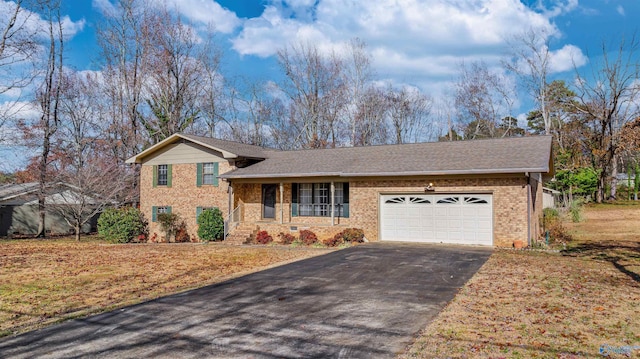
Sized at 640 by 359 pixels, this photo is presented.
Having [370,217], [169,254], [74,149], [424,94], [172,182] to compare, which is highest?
[424,94]

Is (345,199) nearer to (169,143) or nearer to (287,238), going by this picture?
(287,238)

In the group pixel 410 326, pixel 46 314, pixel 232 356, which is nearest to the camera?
pixel 232 356

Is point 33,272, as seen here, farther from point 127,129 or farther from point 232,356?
point 127,129

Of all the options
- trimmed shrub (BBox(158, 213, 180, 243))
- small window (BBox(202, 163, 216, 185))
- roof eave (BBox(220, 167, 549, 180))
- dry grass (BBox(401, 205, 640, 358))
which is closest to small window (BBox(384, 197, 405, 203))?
roof eave (BBox(220, 167, 549, 180))

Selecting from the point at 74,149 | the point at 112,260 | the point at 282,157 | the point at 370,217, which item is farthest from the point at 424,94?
the point at 112,260

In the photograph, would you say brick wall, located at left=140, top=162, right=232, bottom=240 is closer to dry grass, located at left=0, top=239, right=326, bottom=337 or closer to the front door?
the front door

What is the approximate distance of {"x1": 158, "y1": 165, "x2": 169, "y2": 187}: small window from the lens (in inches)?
892

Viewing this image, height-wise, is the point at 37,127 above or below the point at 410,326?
above

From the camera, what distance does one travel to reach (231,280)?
33.4 feet

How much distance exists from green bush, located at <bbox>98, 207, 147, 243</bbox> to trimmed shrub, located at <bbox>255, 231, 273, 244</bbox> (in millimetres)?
7609

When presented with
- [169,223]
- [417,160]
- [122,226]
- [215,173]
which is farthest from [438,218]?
[122,226]

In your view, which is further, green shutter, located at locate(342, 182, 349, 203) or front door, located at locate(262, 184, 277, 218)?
front door, located at locate(262, 184, 277, 218)

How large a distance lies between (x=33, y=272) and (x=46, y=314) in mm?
5469

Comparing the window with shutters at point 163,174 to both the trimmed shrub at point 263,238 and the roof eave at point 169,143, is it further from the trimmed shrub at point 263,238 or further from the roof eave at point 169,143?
the trimmed shrub at point 263,238
